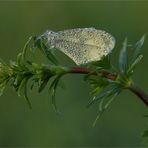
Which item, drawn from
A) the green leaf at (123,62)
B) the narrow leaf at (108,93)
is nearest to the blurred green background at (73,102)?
the green leaf at (123,62)

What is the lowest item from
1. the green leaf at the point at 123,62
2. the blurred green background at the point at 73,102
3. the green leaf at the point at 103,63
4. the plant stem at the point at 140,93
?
the blurred green background at the point at 73,102

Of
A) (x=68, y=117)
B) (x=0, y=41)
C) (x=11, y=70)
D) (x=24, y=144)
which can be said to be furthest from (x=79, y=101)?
(x=11, y=70)

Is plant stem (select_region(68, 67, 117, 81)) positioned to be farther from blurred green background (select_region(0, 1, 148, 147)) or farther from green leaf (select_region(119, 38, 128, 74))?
blurred green background (select_region(0, 1, 148, 147))

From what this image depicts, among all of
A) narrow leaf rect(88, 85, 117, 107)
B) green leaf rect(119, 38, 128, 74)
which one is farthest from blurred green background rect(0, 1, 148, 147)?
narrow leaf rect(88, 85, 117, 107)

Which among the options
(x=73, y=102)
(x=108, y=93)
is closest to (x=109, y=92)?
(x=108, y=93)

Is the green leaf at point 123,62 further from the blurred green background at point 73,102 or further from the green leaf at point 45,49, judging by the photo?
the blurred green background at point 73,102

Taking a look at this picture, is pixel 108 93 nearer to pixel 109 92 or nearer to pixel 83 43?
pixel 109 92
